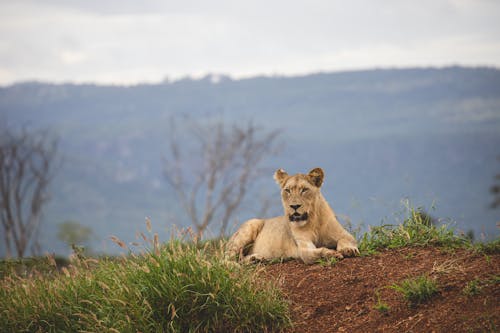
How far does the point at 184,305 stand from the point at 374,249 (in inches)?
107

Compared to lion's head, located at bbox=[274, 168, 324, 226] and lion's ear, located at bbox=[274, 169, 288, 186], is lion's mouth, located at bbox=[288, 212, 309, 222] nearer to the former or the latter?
lion's head, located at bbox=[274, 168, 324, 226]

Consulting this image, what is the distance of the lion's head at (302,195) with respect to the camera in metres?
9.87

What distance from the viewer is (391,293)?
8.36 m

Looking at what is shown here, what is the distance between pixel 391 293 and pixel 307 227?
6.14 ft

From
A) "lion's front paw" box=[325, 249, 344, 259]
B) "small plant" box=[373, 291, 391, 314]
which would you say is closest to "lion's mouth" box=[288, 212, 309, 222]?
"lion's front paw" box=[325, 249, 344, 259]

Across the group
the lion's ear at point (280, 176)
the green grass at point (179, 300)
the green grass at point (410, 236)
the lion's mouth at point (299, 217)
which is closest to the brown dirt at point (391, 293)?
the green grass at point (410, 236)

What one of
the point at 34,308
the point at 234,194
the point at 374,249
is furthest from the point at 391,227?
the point at 234,194

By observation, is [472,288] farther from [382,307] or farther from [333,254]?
[333,254]

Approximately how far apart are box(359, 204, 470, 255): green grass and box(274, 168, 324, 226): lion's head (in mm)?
806

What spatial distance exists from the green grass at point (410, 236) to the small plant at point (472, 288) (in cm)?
158

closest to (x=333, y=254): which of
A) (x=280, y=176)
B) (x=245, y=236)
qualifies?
(x=280, y=176)

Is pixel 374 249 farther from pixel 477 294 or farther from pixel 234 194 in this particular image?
pixel 234 194

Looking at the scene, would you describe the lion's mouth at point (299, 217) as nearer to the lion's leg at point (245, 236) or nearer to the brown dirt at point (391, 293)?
the brown dirt at point (391, 293)

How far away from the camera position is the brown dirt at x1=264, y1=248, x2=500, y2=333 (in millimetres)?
7555
